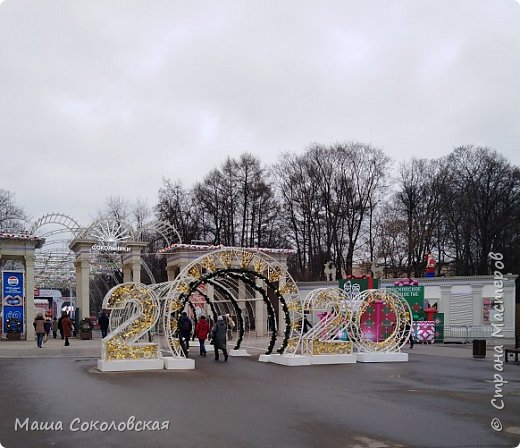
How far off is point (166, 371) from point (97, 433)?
A: 27.6 feet

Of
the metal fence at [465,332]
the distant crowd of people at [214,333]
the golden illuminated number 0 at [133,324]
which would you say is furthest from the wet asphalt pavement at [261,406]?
the metal fence at [465,332]

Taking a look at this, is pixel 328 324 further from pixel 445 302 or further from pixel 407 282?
pixel 445 302

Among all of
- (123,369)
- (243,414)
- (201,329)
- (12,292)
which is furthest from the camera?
(12,292)

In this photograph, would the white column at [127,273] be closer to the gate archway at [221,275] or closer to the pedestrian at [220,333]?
the gate archway at [221,275]

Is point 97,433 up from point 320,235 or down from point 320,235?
down

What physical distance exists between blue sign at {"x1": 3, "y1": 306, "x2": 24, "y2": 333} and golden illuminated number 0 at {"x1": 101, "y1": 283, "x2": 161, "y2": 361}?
15.2 meters

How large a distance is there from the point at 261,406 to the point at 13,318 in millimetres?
23128

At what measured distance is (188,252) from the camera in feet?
115

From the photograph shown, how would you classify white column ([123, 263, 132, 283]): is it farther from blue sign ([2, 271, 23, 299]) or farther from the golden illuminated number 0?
the golden illuminated number 0

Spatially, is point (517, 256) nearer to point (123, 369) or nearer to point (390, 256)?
point (390, 256)

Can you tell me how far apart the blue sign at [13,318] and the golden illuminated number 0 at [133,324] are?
1516cm

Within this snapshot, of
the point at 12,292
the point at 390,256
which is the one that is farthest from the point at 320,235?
the point at 12,292

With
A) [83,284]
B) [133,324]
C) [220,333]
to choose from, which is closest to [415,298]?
[220,333]

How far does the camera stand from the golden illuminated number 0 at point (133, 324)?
1752cm
